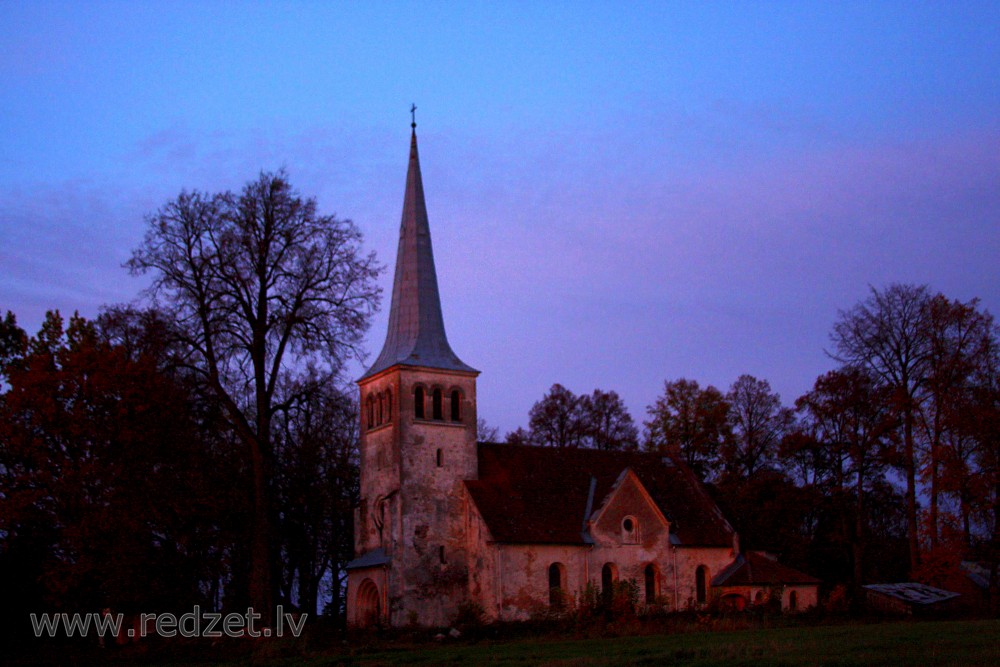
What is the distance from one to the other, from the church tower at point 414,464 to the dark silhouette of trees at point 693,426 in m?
19.5

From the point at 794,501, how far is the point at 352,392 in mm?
22073

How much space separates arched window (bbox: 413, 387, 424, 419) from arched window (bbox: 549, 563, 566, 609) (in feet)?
25.9

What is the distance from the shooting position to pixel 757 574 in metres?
45.5

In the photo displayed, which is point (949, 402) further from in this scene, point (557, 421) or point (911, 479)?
point (557, 421)

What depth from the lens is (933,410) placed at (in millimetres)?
46938

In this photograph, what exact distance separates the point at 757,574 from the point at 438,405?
1524cm

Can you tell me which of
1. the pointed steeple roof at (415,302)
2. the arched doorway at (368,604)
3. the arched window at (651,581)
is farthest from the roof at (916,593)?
the arched doorway at (368,604)

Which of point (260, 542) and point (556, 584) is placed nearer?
point (260, 542)

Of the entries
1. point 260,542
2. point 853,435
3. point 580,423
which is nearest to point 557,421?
point 580,423

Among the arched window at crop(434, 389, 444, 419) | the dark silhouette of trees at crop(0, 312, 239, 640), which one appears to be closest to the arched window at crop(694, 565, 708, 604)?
the arched window at crop(434, 389, 444, 419)

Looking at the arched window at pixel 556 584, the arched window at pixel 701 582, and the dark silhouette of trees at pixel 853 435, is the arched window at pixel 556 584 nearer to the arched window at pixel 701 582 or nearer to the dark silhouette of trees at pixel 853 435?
the arched window at pixel 701 582

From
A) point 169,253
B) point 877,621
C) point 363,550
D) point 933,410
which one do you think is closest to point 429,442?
point 363,550

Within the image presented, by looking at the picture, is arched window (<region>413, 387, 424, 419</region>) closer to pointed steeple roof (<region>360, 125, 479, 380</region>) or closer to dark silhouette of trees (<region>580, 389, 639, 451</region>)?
pointed steeple roof (<region>360, 125, 479, 380</region>)

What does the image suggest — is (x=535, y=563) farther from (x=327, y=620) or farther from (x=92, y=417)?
(x=92, y=417)
